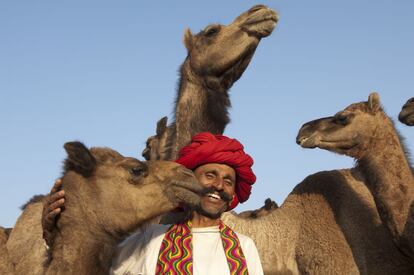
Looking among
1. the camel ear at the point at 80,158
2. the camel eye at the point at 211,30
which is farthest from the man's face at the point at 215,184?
the camel eye at the point at 211,30

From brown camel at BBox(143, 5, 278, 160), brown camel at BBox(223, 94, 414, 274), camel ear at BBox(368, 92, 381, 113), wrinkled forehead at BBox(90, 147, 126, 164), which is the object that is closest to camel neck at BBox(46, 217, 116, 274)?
wrinkled forehead at BBox(90, 147, 126, 164)

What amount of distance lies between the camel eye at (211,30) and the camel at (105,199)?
12.4 feet

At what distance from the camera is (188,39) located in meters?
8.38

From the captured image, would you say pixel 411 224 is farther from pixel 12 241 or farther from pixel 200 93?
pixel 12 241

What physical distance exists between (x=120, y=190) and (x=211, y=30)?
4084 millimetres

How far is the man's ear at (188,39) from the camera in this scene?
328 inches

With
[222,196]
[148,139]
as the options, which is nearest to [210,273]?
[222,196]

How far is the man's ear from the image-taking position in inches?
328

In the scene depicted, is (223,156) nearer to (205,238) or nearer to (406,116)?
(205,238)

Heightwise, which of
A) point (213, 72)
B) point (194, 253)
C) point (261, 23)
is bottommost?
point (194, 253)

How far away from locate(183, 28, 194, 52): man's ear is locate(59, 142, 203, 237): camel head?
3888 mm

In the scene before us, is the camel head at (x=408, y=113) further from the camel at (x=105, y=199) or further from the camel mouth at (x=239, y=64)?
the camel at (x=105, y=199)

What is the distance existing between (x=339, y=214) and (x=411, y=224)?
105 cm

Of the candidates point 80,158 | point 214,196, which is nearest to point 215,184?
point 214,196
